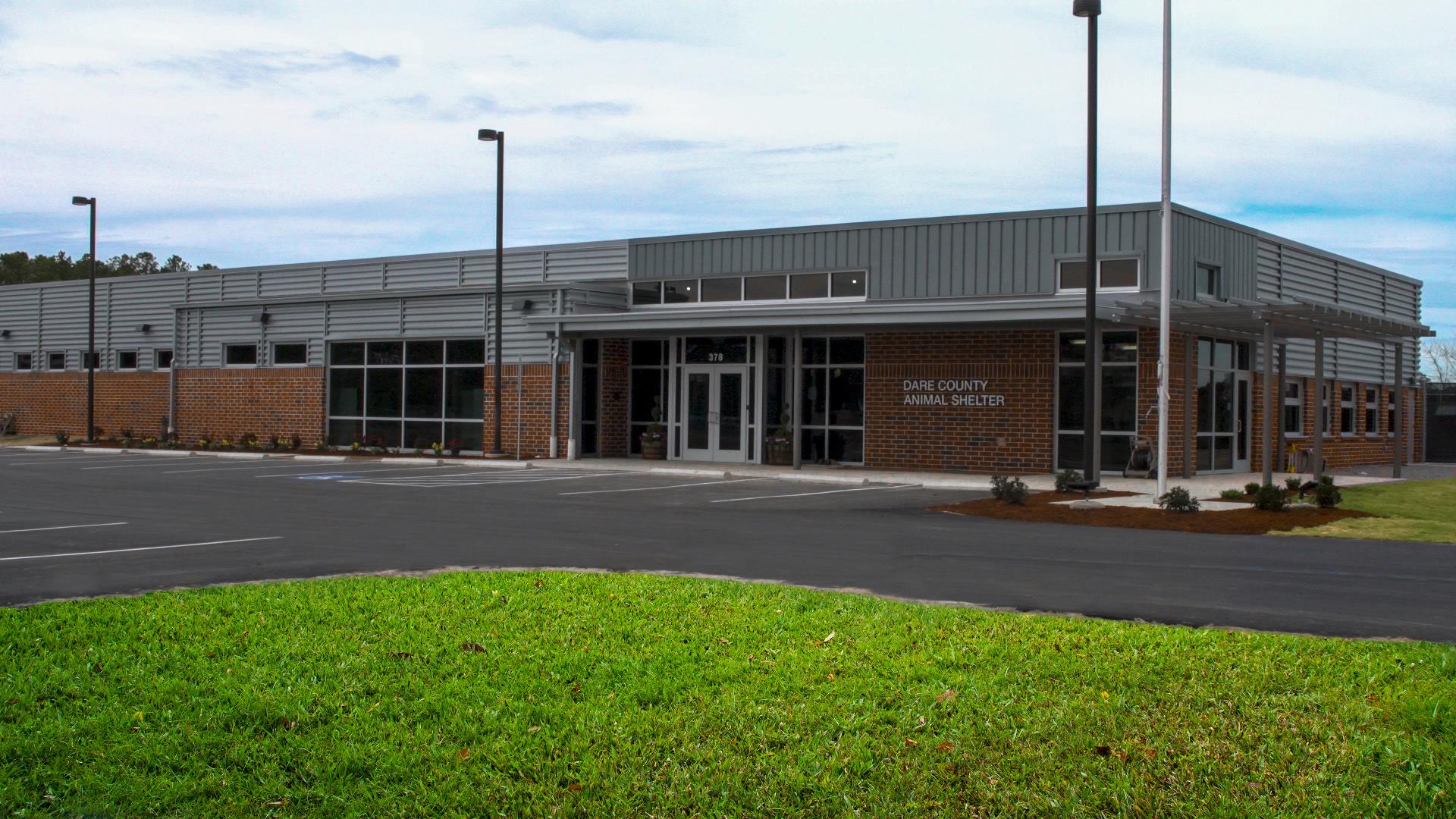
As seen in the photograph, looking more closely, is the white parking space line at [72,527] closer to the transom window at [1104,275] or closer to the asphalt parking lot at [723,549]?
the asphalt parking lot at [723,549]

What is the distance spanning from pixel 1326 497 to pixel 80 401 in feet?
117

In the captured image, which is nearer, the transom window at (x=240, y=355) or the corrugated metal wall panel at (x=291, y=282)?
the corrugated metal wall panel at (x=291, y=282)

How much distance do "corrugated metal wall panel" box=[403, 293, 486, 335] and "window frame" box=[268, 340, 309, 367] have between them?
369 centimetres

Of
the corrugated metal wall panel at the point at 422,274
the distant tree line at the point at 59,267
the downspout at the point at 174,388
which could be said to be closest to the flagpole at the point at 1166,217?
the corrugated metal wall panel at the point at 422,274

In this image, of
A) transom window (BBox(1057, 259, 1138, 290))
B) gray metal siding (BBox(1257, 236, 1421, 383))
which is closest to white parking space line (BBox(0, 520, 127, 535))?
transom window (BBox(1057, 259, 1138, 290))

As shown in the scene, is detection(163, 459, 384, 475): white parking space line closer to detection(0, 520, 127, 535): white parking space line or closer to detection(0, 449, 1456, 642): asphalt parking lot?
detection(0, 449, 1456, 642): asphalt parking lot

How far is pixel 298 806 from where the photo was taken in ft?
17.1

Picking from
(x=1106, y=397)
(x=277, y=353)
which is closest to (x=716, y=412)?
(x=1106, y=397)

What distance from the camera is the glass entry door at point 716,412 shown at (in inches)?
1127

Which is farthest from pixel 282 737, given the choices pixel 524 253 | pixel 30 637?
pixel 524 253

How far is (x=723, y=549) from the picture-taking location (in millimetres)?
12703

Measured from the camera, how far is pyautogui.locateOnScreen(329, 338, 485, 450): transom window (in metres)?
31.1

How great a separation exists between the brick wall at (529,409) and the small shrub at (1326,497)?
16538mm

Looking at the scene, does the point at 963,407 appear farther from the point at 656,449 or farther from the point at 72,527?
the point at 72,527
